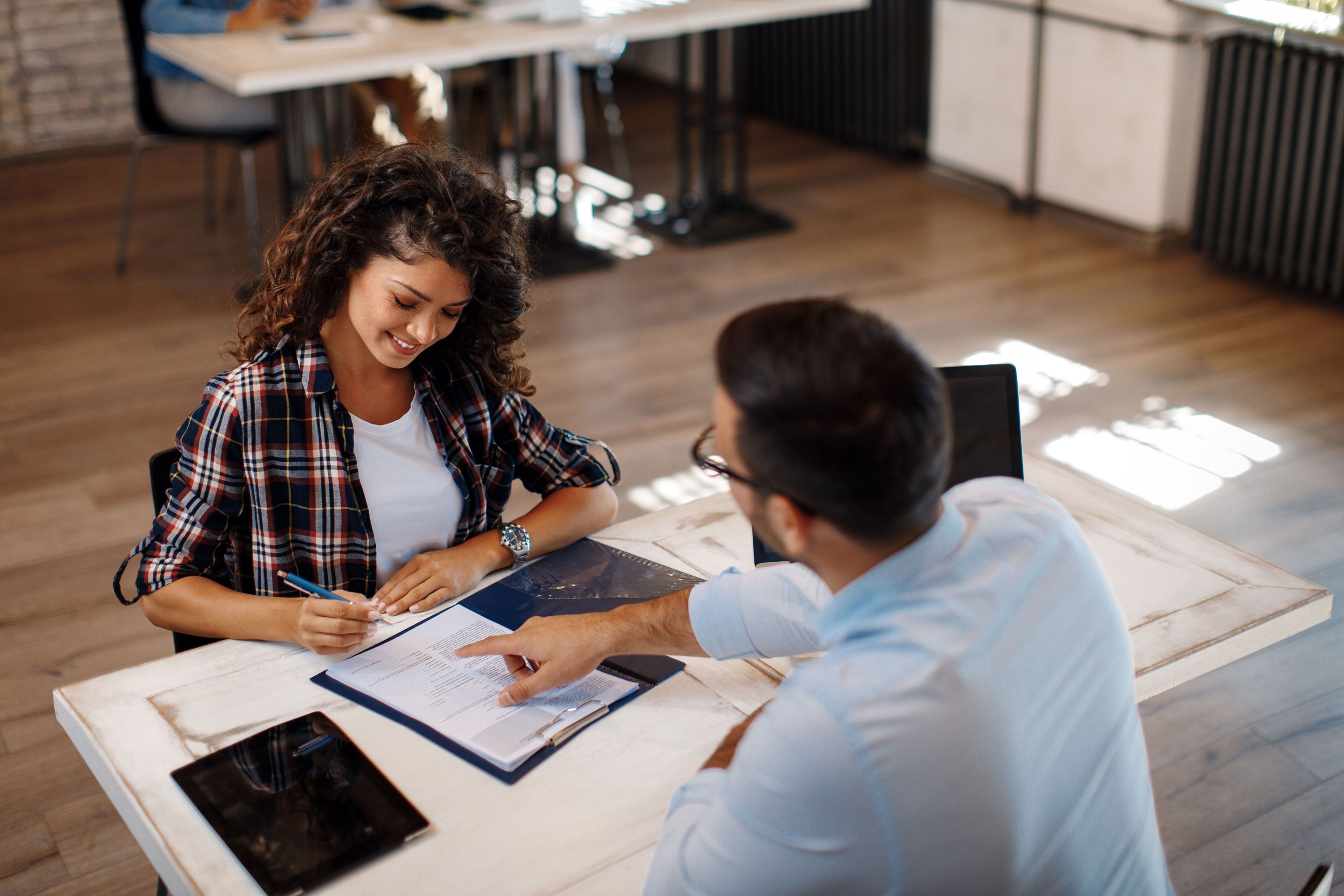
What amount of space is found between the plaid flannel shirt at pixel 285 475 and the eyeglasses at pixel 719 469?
0.63 m

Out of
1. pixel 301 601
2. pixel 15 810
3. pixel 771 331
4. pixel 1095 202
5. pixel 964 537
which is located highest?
pixel 771 331

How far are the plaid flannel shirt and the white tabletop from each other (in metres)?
2.29

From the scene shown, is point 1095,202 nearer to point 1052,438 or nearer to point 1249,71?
point 1249,71

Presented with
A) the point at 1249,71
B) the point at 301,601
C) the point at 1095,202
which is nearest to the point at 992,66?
the point at 1095,202

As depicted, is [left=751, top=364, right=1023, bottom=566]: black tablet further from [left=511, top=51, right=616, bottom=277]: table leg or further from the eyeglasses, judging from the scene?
[left=511, top=51, right=616, bottom=277]: table leg

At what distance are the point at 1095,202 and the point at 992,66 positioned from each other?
72 cm

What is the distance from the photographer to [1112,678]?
3.19ft

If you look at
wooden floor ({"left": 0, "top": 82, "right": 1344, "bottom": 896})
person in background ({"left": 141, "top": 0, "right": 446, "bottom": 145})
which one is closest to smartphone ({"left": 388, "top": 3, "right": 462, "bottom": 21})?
person in background ({"left": 141, "top": 0, "right": 446, "bottom": 145})

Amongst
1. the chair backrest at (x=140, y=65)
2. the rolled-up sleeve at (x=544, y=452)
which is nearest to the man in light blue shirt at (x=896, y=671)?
the rolled-up sleeve at (x=544, y=452)

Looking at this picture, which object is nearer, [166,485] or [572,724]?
[572,724]

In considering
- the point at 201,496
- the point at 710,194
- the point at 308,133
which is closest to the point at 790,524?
the point at 201,496

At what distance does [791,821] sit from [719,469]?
0.26 m

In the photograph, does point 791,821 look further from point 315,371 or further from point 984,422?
point 315,371

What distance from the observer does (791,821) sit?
86 centimetres
